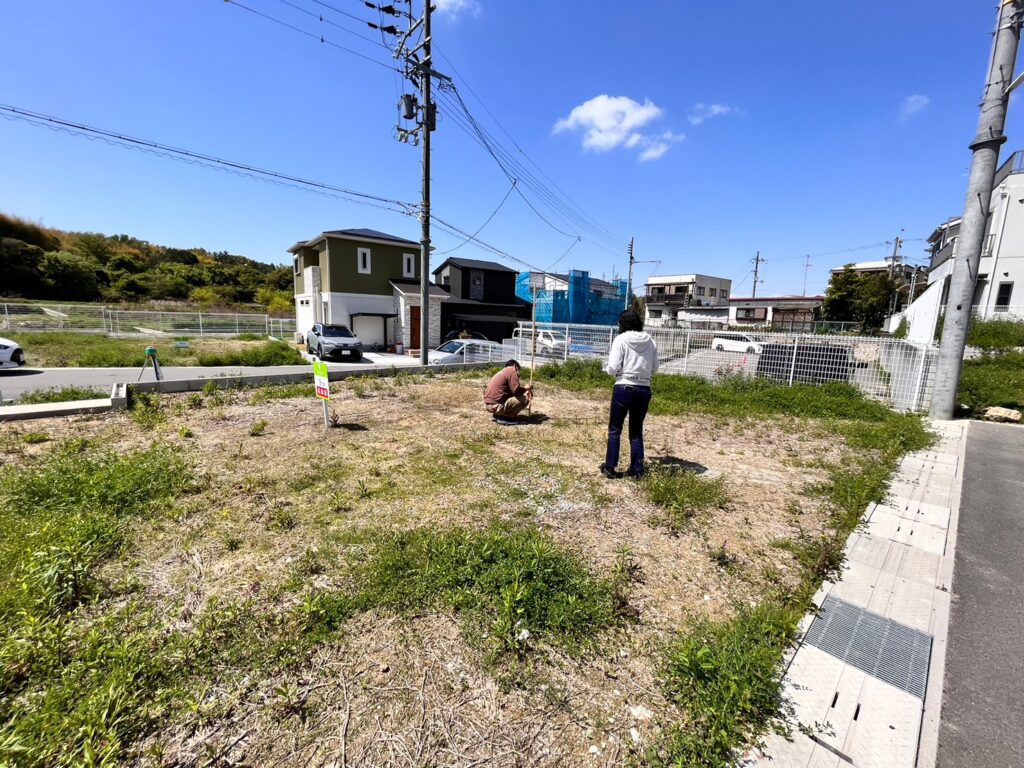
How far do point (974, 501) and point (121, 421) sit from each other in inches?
400

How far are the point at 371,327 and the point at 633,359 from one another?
19.7 m

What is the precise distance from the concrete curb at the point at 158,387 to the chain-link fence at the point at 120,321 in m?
17.0

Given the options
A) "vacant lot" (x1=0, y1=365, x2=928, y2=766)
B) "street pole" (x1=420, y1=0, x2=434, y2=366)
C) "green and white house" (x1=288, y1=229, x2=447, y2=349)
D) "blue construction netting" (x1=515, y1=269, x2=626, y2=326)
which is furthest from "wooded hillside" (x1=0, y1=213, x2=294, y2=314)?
"vacant lot" (x1=0, y1=365, x2=928, y2=766)

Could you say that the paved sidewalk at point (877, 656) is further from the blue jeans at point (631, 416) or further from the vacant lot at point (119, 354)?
the vacant lot at point (119, 354)

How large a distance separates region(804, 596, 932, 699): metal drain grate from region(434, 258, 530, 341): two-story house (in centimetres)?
2147

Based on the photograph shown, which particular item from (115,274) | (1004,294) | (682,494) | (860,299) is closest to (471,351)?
(682,494)

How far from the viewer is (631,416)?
13.8 feet

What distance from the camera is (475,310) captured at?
947 inches

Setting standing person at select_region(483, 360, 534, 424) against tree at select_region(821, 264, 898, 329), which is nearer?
standing person at select_region(483, 360, 534, 424)

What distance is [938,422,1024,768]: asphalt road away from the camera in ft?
5.37

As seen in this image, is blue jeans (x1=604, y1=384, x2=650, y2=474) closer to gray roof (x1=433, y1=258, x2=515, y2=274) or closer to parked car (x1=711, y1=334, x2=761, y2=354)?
parked car (x1=711, y1=334, x2=761, y2=354)

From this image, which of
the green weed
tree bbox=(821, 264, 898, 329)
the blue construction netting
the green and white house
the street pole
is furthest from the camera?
tree bbox=(821, 264, 898, 329)

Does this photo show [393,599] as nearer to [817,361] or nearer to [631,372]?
[631,372]

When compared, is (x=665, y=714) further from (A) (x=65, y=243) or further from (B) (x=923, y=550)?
(A) (x=65, y=243)
